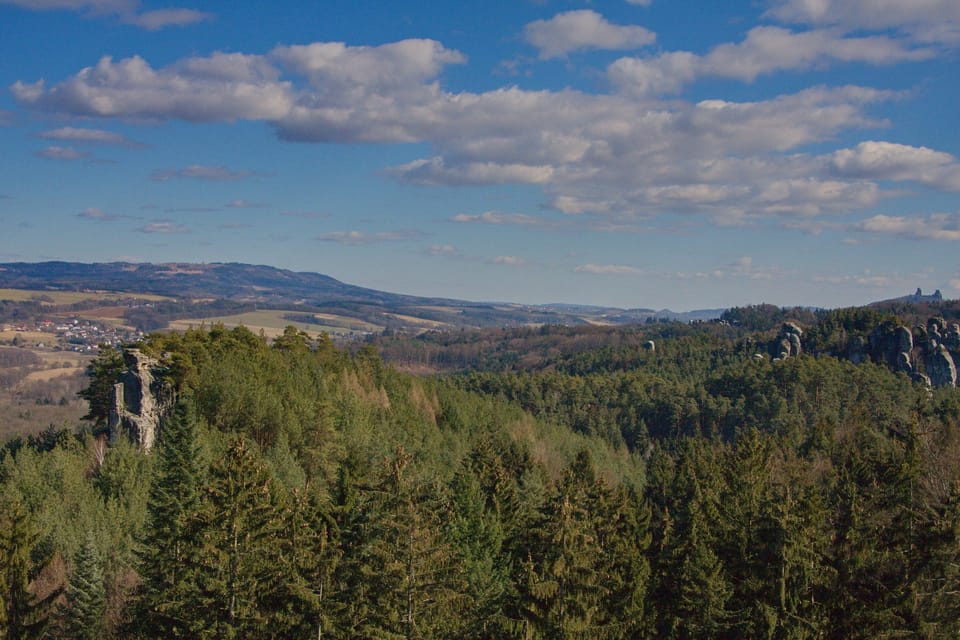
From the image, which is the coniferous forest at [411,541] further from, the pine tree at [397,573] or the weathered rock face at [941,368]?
the weathered rock face at [941,368]

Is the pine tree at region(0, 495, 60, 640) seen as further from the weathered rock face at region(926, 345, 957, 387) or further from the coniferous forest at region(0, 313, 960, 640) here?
the weathered rock face at region(926, 345, 957, 387)

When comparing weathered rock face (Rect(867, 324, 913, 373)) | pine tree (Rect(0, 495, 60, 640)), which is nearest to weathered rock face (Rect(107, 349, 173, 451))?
pine tree (Rect(0, 495, 60, 640))

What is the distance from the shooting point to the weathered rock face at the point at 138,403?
55.9 m

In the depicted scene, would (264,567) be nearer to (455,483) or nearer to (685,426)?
(455,483)

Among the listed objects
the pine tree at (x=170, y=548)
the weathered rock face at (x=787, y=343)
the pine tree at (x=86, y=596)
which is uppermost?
the weathered rock face at (x=787, y=343)

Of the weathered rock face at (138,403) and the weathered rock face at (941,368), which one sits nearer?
the weathered rock face at (138,403)

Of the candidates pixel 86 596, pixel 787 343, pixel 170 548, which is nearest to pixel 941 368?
pixel 787 343

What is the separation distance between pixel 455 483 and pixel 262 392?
2160 cm

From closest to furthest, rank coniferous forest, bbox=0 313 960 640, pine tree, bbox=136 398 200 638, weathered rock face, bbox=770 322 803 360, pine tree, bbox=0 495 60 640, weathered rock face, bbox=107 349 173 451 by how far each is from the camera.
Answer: coniferous forest, bbox=0 313 960 640 < pine tree, bbox=136 398 200 638 < pine tree, bbox=0 495 60 640 < weathered rock face, bbox=107 349 173 451 < weathered rock face, bbox=770 322 803 360

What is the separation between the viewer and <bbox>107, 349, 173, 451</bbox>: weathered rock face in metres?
55.9

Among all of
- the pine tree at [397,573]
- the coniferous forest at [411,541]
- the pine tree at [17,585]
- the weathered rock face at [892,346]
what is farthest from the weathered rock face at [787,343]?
the pine tree at [17,585]

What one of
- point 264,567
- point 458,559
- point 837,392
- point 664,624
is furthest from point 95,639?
point 837,392

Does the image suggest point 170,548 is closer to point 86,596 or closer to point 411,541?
point 86,596

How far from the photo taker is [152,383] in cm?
5809
